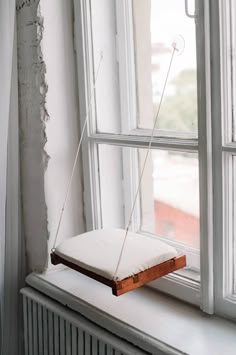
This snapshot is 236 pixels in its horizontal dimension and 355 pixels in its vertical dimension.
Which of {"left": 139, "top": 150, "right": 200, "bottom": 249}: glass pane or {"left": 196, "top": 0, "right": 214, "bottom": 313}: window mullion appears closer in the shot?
{"left": 196, "top": 0, "right": 214, "bottom": 313}: window mullion

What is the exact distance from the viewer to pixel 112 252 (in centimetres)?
141

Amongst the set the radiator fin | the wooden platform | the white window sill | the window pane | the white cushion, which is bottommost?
the radiator fin

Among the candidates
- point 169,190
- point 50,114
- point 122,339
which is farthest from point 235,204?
point 50,114

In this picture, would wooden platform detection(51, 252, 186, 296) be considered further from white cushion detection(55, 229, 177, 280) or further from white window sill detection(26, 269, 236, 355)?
white window sill detection(26, 269, 236, 355)

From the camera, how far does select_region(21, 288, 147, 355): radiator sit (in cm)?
138

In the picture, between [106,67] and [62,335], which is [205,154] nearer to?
[106,67]

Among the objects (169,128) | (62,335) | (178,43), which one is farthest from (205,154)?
(62,335)

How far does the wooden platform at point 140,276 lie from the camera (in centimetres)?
128

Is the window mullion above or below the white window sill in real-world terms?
above

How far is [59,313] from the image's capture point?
154 centimetres

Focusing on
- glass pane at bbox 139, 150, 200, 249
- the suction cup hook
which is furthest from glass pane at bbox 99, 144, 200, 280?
the suction cup hook

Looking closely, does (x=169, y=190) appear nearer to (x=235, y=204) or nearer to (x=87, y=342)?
(x=235, y=204)

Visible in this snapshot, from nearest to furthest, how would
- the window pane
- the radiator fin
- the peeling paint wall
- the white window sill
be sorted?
1. the white window sill
2. the radiator fin
3. the window pane
4. the peeling paint wall

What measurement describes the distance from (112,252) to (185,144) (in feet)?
1.15
